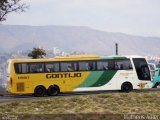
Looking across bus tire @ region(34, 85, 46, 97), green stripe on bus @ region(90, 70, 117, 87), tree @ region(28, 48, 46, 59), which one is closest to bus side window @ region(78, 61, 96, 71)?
green stripe on bus @ region(90, 70, 117, 87)

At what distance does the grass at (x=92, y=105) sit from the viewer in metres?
20.0

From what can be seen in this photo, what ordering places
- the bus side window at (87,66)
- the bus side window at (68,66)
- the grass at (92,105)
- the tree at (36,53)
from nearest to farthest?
the grass at (92,105) < the bus side window at (68,66) < the bus side window at (87,66) < the tree at (36,53)

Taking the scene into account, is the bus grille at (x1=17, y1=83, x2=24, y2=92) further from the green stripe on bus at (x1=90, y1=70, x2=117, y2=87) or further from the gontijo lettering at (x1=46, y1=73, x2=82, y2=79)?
the green stripe on bus at (x1=90, y1=70, x2=117, y2=87)

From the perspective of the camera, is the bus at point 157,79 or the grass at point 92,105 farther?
the bus at point 157,79

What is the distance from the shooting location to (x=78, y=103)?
22.3 m

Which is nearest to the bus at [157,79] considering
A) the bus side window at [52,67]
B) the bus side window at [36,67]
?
the bus side window at [52,67]

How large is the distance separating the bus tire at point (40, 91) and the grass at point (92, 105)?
49.2ft

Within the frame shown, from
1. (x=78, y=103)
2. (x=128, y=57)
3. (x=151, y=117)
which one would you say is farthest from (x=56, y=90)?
(x=151, y=117)

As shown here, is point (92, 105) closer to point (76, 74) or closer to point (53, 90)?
point (53, 90)

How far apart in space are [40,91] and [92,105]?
17.4m

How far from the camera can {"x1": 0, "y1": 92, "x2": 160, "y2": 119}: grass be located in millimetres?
20047

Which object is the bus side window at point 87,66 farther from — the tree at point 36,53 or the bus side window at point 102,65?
the tree at point 36,53

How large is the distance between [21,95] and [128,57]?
28.8 ft

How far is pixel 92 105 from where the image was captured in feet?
71.2
